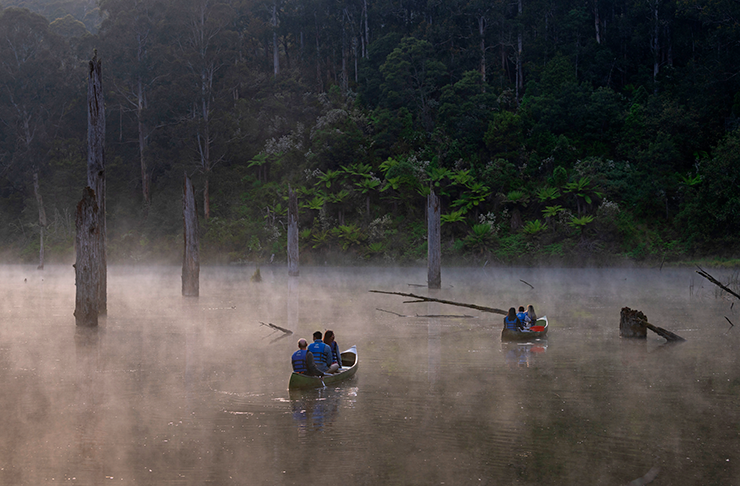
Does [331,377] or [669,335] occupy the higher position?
[669,335]

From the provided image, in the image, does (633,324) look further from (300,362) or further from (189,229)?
(189,229)

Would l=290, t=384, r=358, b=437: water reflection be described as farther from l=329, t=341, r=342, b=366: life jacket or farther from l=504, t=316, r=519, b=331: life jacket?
l=504, t=316, r=519, b=331: life jacket

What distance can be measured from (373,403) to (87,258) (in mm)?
11262

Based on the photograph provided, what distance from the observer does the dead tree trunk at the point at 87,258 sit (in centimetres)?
1841

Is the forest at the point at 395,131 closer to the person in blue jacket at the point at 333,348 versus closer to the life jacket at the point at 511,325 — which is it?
the life jacket at the point at 511,325

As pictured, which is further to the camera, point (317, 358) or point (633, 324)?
point (633, 324)

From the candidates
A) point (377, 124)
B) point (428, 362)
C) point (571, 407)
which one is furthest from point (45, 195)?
point (571, 407)

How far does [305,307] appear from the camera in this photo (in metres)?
25.9

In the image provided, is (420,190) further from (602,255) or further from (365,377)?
(365,377)

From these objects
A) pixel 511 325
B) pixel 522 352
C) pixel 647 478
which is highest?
pixel 511 325

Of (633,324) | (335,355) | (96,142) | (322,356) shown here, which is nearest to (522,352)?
(633,324)

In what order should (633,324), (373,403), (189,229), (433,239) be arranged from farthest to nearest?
(433,239) → (189,229) → (633,324) → (373,403)

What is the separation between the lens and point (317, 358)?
12.9m

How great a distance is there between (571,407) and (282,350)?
8.17 metres
